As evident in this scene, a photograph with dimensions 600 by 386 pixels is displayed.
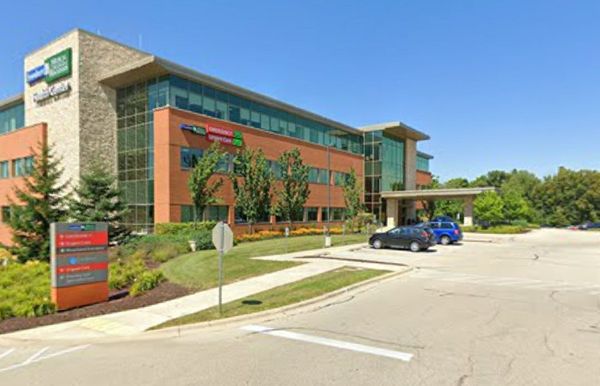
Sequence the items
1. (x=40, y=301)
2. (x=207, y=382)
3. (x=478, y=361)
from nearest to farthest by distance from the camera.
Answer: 1. (x=207, y=382)
2. (x=478, y=361)
3. (x=40, y=301)

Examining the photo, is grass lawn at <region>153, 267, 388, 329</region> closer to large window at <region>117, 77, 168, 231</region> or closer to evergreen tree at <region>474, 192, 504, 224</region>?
large window at <region>117, 77, 168, 231</region>

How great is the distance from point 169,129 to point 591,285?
25135mm

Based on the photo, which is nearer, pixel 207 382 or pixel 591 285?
pixel 207 382

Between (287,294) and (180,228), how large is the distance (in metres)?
16.7

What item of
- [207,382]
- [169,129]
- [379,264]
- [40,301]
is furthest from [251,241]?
[207,382]

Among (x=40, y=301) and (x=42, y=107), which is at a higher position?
(x=42, y=107)

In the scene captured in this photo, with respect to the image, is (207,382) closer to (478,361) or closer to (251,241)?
(478,361)

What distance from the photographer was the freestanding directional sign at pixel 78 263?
11.1 metres

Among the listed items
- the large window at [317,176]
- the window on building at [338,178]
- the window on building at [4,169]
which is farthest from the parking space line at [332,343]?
the window on building at [338,178]

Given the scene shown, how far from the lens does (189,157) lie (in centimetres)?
2878

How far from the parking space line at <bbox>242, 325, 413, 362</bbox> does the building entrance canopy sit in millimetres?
41970

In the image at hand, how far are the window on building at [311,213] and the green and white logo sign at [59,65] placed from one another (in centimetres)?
2450

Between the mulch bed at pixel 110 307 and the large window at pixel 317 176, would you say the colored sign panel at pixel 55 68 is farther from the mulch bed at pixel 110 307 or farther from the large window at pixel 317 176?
the mulch bed at pixel 110 307

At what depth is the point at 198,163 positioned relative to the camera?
27047 mm
